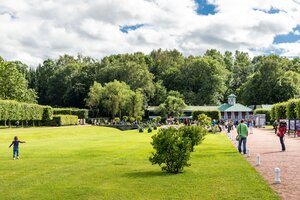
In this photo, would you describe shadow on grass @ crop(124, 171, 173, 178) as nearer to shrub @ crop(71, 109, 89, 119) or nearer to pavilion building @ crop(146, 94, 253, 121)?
shrub @ crop(71, 109, 89, 119)

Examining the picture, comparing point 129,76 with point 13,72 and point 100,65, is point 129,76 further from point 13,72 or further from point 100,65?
point 13,72

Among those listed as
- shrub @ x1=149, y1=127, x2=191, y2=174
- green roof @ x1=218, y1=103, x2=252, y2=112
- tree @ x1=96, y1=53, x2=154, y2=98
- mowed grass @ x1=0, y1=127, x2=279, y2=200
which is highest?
tree @ x1=96, y1=53, x2=154, y2=98

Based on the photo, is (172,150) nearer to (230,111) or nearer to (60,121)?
(60,121)

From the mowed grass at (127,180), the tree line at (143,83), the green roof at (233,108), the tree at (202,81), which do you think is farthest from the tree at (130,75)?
the mowed grass at (127,180)

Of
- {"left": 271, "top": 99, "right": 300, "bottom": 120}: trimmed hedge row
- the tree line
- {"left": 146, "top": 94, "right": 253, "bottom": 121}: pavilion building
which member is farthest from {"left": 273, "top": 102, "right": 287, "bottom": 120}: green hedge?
{"left": 146, "top": 94, "right": 253, "bottom": 121}: pavilion building

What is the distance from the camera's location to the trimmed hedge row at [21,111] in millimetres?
Result: 74312

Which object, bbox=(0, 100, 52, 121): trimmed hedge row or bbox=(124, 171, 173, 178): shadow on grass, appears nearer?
bbox=(124, 171, 173, 178): shadow on grass

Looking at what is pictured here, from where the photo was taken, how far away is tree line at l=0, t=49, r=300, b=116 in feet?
363

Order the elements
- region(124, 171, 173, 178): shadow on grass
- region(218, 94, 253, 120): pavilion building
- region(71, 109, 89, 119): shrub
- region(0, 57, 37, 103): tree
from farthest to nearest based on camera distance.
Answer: region(218, 94, 253, 120): pavilion building, region(71, 109, 89, 119): shrub, region(0, 57, 37, 103): tree, region(124, 171, 173, 178): shadow on grass

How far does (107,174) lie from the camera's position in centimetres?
1830

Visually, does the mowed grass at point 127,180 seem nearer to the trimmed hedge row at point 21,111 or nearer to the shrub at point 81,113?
the trimmed hedge row at point 21,111

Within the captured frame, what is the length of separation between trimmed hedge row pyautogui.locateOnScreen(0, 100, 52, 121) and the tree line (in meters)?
12.5

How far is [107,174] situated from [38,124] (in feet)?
259

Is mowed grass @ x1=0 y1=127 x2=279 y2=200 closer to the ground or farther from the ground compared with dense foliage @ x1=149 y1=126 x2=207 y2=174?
closer to the ground
